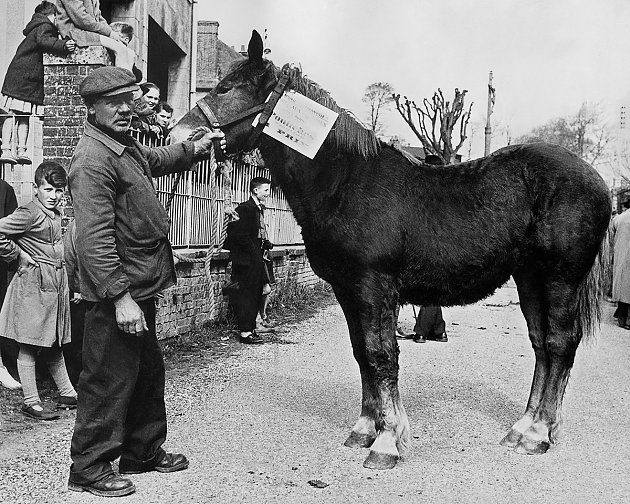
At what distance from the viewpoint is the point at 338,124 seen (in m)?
4.16

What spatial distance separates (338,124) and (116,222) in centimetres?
155

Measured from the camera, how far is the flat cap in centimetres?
329

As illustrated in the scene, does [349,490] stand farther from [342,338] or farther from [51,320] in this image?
[342,338]

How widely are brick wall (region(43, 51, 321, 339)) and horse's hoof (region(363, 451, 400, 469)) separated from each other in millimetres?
1301

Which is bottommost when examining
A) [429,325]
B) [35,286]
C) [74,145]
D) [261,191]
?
[429,325]

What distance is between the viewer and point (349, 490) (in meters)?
3.51

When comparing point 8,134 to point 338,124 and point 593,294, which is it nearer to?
point 338,124

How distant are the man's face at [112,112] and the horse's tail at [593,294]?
3.18 metres

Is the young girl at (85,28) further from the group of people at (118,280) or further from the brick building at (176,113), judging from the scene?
the group of people at (118,280)

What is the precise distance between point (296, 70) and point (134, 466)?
256 centimetres

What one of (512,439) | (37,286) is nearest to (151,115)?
(37,286)

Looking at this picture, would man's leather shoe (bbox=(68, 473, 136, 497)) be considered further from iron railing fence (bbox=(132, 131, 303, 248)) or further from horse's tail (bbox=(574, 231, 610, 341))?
iron railing fence (bbox=(132, 131, 303, 248))

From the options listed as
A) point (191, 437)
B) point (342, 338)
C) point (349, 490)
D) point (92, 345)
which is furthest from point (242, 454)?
point (342, 338)

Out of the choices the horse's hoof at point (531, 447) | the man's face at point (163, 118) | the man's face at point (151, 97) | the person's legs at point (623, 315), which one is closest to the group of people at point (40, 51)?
the man's face at point (151, 97)
